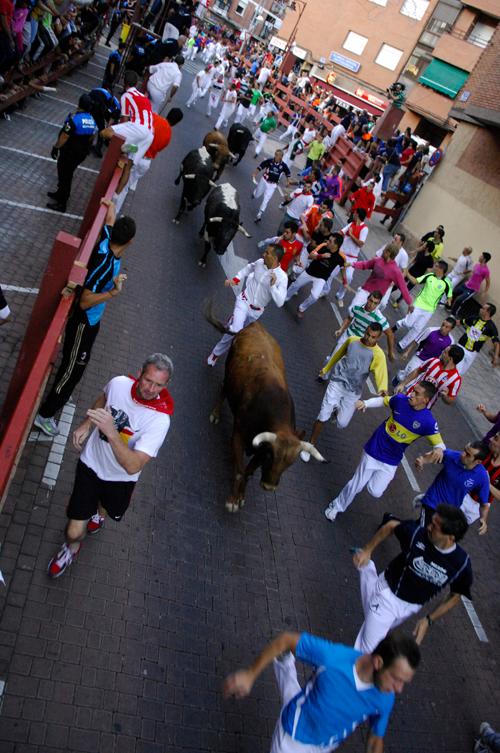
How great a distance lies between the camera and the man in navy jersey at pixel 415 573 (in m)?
4.82

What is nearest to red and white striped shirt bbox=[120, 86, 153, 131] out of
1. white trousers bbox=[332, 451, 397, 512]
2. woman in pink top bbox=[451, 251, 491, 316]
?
white trousers bbox=[332, 451, 397, 512]

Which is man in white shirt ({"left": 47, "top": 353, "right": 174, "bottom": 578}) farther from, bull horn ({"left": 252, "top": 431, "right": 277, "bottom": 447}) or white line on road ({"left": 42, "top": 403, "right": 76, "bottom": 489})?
bull horn ({"left": 252, "top": 431, "right": 277, "bottom": 447})

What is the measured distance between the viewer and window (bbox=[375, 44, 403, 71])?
45500mm

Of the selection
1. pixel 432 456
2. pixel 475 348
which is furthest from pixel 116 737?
pixel 475 348

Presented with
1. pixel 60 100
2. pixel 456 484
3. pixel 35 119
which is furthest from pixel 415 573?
pixel 60 100

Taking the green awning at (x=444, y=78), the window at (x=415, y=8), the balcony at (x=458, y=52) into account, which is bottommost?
the green awning at (x=444, y=78)

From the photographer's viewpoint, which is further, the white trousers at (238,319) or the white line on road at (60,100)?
the white line on road at (60,100)

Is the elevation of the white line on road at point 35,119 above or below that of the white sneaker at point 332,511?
above

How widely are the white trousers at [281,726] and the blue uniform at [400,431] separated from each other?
3321 mm

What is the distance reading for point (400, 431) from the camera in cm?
661

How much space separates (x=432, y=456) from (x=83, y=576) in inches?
152

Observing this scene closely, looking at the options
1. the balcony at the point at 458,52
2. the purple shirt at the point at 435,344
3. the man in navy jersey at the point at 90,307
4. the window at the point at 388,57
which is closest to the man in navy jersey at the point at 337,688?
the man in navy jersey at the point at 90,307

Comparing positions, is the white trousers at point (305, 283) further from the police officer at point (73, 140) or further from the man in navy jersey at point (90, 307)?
the man in navy jersey at point (90, 307)

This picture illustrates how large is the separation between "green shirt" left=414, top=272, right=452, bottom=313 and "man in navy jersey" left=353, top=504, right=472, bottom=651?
7.71 metres
